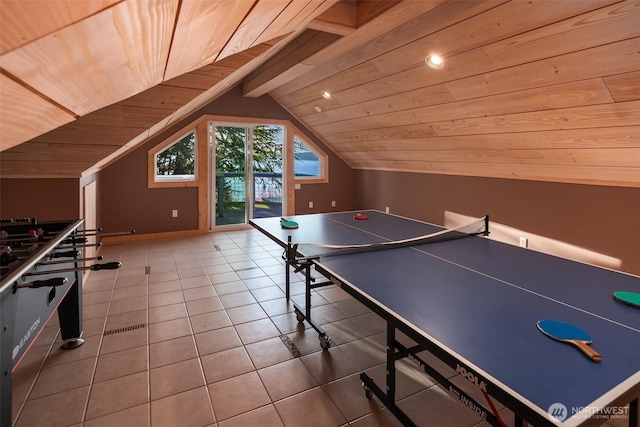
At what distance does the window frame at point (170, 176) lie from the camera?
529 cm

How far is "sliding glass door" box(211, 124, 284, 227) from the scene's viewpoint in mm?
6004

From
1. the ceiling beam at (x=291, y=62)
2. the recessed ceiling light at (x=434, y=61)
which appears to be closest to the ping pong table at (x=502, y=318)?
the recessed ceiling light at (x=434, y=61)

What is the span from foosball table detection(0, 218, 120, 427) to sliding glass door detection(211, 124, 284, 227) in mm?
3623

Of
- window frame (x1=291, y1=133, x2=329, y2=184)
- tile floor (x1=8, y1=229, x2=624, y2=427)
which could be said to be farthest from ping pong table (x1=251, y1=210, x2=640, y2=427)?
window frame (x1=291, y1=133, x2=329, y2=184)

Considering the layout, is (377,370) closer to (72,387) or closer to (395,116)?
(72,387)

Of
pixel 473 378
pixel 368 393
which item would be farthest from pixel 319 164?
pixel 473 378

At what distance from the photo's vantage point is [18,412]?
1.74m

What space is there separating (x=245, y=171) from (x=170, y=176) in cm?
127

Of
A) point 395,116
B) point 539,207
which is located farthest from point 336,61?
point 539,207

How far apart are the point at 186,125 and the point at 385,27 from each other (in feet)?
12.6

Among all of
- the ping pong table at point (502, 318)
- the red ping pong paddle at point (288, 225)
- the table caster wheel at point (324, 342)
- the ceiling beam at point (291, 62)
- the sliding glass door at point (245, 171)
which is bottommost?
the table caster wheel at point (324, 342)

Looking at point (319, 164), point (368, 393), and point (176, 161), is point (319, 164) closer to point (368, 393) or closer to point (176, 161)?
point (176, 161)

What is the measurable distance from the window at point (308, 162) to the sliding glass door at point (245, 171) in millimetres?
299

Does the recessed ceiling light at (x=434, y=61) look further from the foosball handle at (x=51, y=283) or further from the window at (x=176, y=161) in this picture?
the window at (x=176, y=161)
